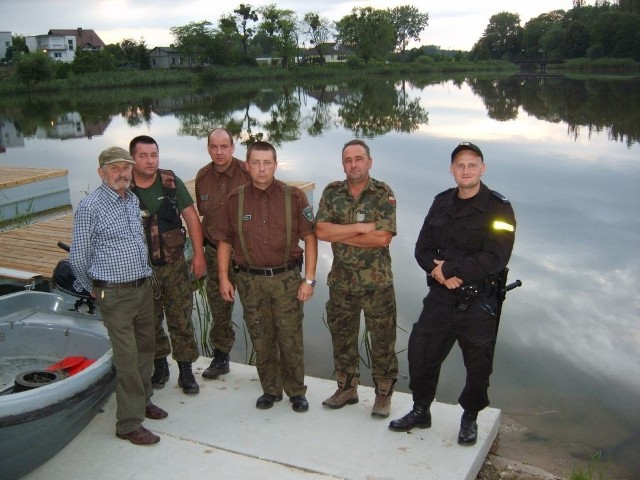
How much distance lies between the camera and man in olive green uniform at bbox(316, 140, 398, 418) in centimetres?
313

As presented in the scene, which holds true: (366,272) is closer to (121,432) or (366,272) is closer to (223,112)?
(121,432)

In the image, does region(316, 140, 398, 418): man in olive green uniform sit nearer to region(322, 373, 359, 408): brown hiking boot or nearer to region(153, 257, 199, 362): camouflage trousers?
region(322, 373, 359, 408): brown hiking boot

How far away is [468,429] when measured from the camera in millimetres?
3037

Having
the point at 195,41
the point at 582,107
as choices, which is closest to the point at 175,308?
the point at 582,107

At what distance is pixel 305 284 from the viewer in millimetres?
3193

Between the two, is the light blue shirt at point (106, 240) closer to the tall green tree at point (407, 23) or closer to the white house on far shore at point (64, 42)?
the white house on far shore at point (64, 42)

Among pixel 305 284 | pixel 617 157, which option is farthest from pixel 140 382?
pixel 617 157

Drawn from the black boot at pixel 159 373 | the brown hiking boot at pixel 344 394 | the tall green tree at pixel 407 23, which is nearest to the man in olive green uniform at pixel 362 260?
the brown hiking boot at pixel 344 394

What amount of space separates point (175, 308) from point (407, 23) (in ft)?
362

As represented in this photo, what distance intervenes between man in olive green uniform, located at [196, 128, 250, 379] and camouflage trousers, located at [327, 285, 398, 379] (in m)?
0.83

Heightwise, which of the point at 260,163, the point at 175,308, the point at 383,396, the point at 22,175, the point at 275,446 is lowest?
the point at 275,446

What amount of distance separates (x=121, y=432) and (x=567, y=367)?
3.59 metres

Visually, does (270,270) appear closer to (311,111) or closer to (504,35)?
(311,111)

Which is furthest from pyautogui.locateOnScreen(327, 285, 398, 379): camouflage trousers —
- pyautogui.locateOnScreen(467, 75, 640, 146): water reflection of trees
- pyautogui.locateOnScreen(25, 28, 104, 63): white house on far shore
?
pyautogui.locateOnScreen(25, 28, 104, 63): white house on far shore
